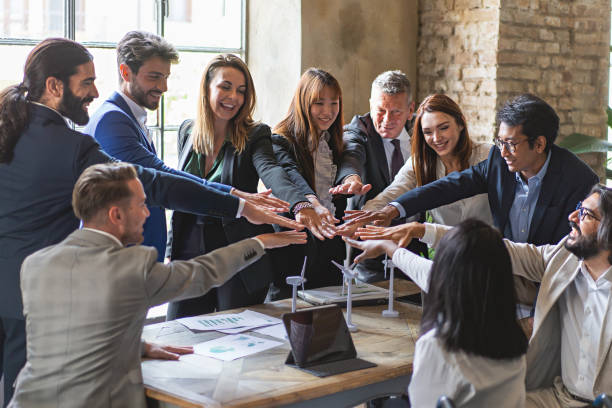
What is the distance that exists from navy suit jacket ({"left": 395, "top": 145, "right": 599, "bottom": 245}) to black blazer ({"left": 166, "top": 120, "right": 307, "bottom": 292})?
61 cm

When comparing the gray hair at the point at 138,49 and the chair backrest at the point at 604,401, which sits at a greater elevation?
the gray hair at the point at 138,49

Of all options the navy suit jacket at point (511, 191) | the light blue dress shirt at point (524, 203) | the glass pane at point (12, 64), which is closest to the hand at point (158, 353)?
the navy suit jacket at point (511, 191)

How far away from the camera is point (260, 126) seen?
136 inches

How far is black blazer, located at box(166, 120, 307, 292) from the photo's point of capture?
321 cm

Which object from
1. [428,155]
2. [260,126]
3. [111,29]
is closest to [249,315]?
[260,126]

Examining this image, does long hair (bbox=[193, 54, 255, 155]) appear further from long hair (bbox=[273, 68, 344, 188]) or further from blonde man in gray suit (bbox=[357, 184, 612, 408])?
blonde man in gray suit (bbox=[357, 184, 612, 408])

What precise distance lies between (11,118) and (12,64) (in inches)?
92.9

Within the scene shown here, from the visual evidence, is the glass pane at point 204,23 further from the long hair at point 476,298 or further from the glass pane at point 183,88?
the long hair at point 476,298

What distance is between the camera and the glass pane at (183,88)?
17.5 ft

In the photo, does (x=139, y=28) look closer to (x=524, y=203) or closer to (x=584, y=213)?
(x=524, y=203)

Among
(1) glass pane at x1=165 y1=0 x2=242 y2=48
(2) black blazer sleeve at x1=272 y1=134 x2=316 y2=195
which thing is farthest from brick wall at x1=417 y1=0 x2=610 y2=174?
(2) black blazer sleeve at x1=272 y1=134 x2=316 y2=195

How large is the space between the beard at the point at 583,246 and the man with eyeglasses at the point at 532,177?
0.57 m

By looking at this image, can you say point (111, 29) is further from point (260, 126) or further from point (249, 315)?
point (249, 315)

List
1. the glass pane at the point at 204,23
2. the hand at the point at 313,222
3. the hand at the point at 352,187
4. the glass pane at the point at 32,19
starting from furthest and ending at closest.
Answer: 1. the glass pane at the point at 204,23
2. the glass pane at the point at 32,19
3. the hand at the point at 352,187
4. the hand at the point at 313,222
